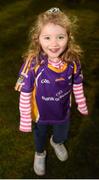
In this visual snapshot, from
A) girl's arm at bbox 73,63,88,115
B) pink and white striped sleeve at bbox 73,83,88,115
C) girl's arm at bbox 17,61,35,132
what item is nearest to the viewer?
girl's arm at bbox 17,61,35,132

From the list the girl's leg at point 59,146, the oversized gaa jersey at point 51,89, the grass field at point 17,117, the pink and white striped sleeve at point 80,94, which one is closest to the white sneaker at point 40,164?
the grass field at point 17,117

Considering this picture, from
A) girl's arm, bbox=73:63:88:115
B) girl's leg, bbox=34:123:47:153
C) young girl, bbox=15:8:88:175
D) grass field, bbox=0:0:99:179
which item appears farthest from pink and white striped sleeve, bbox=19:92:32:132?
grass field, bbox=0:0:99:179

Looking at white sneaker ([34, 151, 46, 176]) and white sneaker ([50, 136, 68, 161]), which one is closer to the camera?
white sneaker ([34, 151, 46, 176])

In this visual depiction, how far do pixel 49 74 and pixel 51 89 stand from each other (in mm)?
141

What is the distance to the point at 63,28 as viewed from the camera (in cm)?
289

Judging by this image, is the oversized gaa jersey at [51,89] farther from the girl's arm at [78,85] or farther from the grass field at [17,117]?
the grass field at [17,117]

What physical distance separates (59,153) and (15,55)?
235 centimetres

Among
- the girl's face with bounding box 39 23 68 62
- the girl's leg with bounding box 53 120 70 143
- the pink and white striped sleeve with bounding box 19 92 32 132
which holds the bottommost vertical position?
the girl's leg with bounding box 53 120 70 143

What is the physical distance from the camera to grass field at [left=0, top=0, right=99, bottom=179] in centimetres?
375

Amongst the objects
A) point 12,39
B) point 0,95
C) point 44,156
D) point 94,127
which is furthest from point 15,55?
point 44,156

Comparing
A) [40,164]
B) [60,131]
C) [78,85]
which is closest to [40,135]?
[60,131]

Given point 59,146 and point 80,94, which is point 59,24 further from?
point 59,146

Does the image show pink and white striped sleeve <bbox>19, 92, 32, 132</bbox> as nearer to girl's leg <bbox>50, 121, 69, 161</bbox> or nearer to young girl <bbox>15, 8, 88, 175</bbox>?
young girl <bbox>15, 8, 88, 175</bbox>

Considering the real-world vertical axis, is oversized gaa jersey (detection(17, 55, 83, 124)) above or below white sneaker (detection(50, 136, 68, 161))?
above
